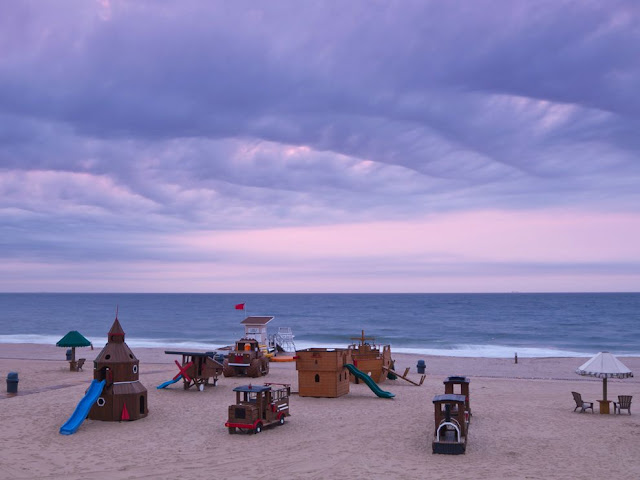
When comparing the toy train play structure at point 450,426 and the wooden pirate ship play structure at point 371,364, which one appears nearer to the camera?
the toy train play structure at point 450,426

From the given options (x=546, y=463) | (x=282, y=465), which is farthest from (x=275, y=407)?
(x=546, y=463)

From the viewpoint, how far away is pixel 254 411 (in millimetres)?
17906

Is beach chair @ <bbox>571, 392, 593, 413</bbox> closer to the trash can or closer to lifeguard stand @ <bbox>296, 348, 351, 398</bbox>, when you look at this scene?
lifeguard stand @ <bbox>296, 348, 351, 398</bbox>

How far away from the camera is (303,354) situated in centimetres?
2478

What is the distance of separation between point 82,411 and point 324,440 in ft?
24.4

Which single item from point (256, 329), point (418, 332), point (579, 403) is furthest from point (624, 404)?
point (418, 332)

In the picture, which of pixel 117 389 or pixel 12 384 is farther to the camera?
pixel 12 384

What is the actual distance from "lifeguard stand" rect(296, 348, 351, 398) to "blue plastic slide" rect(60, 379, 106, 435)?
8.11m

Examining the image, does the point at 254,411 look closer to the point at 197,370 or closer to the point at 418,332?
the point at 197,370

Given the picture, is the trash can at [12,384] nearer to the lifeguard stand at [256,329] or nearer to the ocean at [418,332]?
the lifeguard stand at [256,329]

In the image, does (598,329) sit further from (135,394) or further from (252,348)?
(135,394)

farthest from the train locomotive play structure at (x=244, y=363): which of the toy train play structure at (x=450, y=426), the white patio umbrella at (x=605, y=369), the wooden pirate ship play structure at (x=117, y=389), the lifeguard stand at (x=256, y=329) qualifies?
the white patio umbrella at (x=605, y=369)

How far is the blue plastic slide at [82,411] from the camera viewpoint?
17.5 meters

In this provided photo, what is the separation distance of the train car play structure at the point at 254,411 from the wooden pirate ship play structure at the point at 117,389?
3448mm
